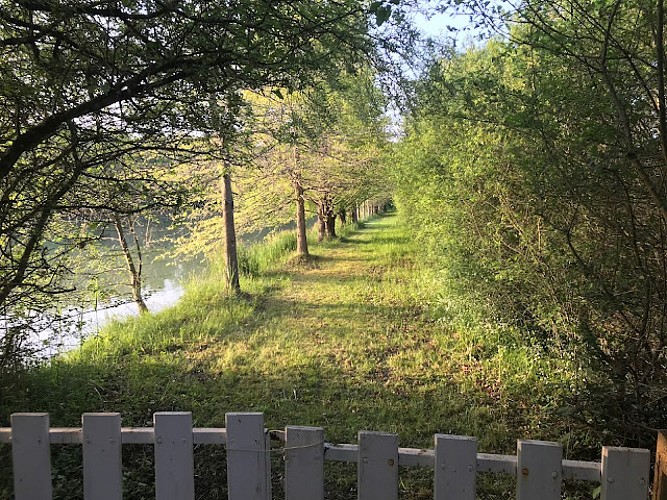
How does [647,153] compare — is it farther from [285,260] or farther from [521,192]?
[285,260]

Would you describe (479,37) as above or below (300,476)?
above

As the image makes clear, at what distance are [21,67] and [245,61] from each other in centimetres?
130

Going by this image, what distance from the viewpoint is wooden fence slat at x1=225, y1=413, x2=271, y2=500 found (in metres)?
1.90

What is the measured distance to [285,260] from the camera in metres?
14.2

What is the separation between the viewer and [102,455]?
194 cm

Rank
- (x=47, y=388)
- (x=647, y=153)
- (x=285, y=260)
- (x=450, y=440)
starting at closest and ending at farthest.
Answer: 1. (x=450, y=440)
2. (x=647, y=153)
3. (x=47, y=388)
4. (x=285, y=260)

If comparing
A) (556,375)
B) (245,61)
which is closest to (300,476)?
(245,61)

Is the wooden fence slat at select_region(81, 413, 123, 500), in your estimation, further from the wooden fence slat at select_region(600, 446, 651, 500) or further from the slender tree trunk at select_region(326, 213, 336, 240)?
the slender tree trunk at select_region(326, 213, 336, 240)

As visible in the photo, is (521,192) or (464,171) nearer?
(521,192)

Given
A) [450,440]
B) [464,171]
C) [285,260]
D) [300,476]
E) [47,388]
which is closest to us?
[450,440]

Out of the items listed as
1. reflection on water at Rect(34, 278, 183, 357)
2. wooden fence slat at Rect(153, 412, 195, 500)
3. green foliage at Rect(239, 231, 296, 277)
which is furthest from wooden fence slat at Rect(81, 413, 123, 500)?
green foliage at Rect(239, 231, 296, 277)

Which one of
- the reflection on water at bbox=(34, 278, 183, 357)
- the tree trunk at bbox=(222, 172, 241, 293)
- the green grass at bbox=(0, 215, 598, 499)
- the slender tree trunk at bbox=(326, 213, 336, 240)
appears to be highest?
the slender tree trunk at bbox=(326, 213, 336, 240)

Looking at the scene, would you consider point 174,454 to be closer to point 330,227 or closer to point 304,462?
point 304,462

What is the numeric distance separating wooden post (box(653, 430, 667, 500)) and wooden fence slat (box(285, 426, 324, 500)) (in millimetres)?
1202
